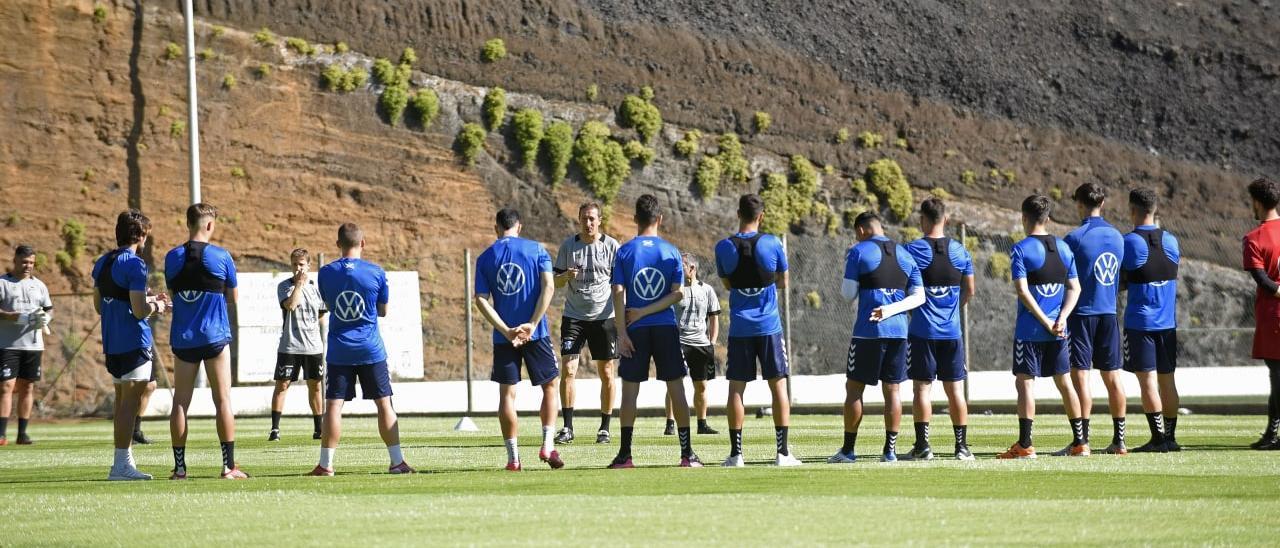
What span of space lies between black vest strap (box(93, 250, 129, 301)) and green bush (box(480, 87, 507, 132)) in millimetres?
30266

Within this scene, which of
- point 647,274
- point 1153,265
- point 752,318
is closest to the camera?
point 647,274

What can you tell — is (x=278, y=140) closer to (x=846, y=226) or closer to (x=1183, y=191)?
(x=846, y=226)

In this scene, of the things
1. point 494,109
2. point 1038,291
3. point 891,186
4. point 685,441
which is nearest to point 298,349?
point 685,441

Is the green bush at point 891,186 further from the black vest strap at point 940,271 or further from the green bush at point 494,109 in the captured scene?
the black vest strap at point 940,271

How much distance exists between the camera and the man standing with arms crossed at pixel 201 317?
11203 millimetres

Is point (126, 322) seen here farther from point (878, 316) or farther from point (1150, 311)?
point (1150, 311)

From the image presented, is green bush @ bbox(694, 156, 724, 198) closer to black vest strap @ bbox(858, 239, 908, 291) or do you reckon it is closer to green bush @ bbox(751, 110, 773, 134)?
green bush @ bbox(751, 110, 773, 134)

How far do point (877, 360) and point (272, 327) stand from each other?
56.0 feet

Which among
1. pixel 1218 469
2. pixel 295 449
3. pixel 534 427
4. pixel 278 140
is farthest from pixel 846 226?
pixel 1218 469

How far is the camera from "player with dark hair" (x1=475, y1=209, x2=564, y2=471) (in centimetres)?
1134

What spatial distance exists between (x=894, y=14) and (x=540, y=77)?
13802 mm

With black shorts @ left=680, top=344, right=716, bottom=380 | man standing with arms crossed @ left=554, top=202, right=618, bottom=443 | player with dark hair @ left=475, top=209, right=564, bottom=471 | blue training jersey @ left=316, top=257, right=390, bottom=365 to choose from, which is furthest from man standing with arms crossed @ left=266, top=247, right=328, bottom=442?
player with dark hair @ left=475, top=209, right=564, bottom=471

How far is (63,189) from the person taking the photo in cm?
3703

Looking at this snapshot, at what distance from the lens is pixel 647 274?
1145cm
